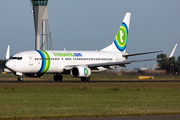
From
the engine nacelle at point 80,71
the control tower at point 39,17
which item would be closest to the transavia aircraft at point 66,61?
the engine nacelle at point 80,71

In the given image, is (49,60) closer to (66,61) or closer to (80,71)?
(66,61)

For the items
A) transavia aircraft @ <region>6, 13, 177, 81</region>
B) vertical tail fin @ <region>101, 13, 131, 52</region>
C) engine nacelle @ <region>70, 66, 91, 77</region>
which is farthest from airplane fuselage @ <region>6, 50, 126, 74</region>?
Result: vertical tail fin @ <region>101, 13, 131, 52</region>

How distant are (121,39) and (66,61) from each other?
1263cm

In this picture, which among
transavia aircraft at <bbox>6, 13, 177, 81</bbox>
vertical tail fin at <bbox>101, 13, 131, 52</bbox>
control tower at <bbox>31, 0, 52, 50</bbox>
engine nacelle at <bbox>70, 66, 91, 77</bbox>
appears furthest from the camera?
control tower at <bbox>31, 0, 52, 50</bbox>

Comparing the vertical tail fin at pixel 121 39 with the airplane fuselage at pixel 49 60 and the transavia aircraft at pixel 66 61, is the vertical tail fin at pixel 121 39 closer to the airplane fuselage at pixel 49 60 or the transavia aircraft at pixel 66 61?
the transavia aircraft at pixel 66 61

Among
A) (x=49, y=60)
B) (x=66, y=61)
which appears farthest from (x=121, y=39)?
(x=49, y=60)

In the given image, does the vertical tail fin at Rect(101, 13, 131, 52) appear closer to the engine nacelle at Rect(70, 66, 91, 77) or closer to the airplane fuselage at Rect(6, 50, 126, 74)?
the airplane fuselage at Rect(6, 50, 126, 74)

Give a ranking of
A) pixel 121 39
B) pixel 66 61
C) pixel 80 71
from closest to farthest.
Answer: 1. pixel 80 71
2. pixel 66 61
3. pixel 121 39

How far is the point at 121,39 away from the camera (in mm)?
55219

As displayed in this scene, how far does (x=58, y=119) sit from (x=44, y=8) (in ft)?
256

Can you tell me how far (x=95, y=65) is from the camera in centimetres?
4603

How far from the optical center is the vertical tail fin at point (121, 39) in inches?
2146

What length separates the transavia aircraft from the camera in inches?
1654

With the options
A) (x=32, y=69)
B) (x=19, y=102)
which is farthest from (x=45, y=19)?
(x=19, y=102)
